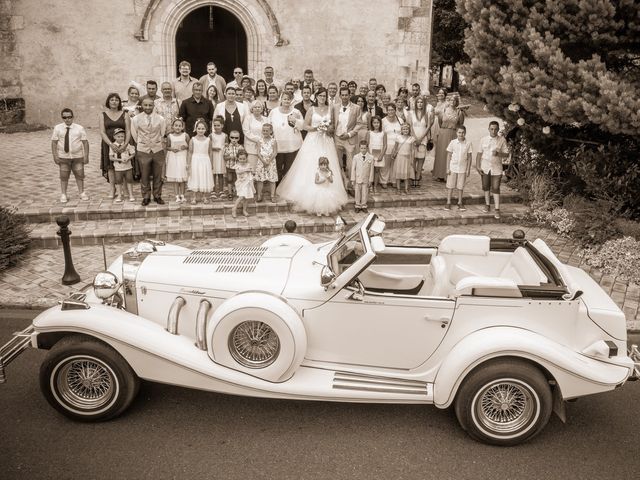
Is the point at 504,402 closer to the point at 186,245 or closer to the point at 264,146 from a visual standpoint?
the point at 186,245

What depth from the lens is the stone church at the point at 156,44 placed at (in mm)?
15648

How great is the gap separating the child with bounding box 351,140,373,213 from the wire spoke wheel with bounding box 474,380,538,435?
6050 millimetres

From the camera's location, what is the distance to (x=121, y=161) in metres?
10.1

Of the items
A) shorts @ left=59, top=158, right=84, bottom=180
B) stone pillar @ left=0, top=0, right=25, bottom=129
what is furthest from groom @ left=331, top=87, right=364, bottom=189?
stone pillar @ left=0, top=0, right=25, bottom=129

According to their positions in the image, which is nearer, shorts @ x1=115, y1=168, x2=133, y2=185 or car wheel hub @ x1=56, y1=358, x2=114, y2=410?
car wheel hub @ x1=56, y1=358, x2=114, y2=410

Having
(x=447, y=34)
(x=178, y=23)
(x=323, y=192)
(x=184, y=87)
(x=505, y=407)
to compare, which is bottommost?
(x=505, y=407)

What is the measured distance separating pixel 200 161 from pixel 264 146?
3.61 ft

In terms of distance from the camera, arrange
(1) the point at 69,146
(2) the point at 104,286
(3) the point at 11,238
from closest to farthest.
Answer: (2) the point at 104,286, (3) the point at 11,238, (1) the point at 69,146

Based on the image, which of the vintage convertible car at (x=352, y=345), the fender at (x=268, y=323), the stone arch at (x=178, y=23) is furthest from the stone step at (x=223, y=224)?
the stone arch at (x=178, y=23)

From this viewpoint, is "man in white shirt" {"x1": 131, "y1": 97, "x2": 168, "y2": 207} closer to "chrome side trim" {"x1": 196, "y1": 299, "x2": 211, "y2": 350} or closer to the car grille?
the car grille

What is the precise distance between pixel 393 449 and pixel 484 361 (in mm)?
1011

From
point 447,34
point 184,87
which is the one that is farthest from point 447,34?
point 184,87

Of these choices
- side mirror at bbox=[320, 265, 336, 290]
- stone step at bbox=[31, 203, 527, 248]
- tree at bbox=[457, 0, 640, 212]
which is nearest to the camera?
side mirror at bbox=[320, 265, 336, 290]

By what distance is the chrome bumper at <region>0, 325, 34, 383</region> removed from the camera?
4.91 metres
